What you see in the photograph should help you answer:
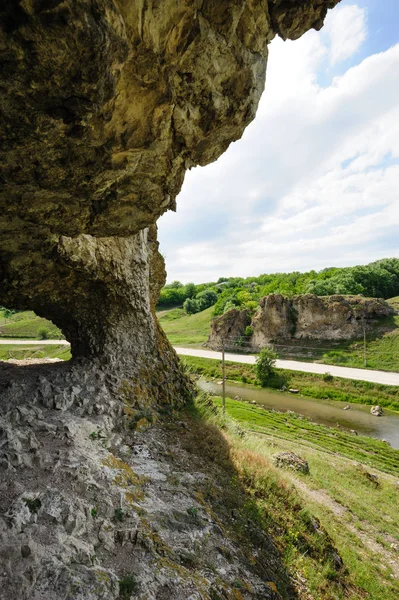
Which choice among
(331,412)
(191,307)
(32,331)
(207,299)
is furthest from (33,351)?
(207,299)

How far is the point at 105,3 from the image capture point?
114 inches

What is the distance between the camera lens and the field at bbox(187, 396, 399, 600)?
7.50 meters

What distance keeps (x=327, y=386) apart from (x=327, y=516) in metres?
29.5

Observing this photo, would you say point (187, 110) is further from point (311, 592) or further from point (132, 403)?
point (311, 592)

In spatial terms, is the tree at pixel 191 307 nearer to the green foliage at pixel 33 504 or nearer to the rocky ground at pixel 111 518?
the rocky ground at pixel 111 518

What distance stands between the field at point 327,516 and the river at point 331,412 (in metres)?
10.6

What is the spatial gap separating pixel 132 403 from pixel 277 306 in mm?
47689

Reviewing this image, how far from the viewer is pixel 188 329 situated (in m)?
85.2

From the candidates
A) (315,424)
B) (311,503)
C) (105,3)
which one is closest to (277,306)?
(315,424)

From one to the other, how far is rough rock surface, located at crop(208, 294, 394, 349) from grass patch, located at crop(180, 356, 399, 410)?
10729mm

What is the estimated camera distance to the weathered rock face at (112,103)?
2.97m

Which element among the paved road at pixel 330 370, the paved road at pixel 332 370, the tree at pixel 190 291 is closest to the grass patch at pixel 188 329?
the paved road at pixel 330 370

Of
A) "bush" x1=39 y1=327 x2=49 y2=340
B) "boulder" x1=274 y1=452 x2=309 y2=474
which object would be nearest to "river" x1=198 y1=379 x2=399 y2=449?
"boulder" x1=274 y1=452 x2=309 y2=474

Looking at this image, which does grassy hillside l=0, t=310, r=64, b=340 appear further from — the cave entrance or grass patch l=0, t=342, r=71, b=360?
grass patch l=0, t=342, r=71, b=360
